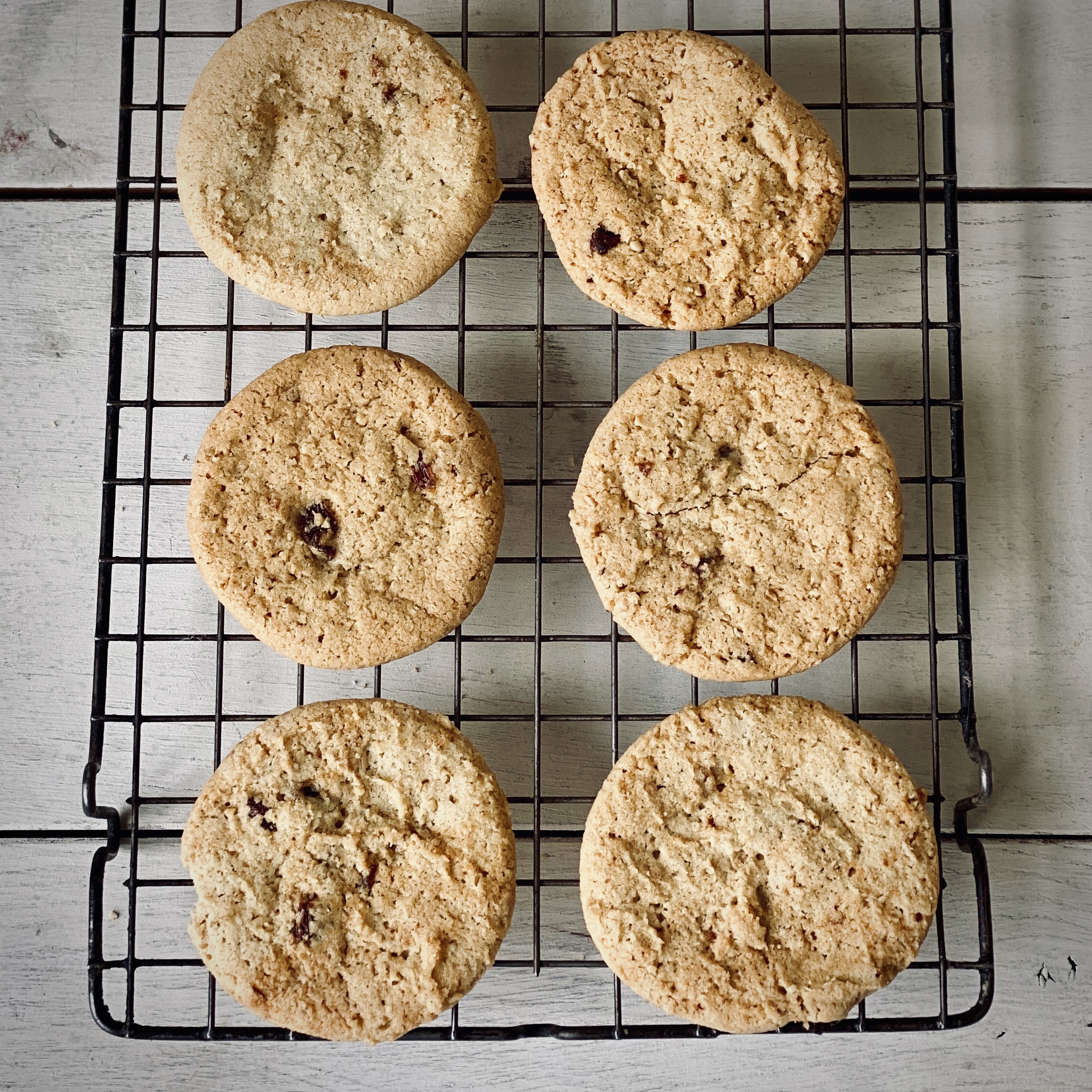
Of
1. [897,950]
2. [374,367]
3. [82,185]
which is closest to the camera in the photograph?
[897,950]

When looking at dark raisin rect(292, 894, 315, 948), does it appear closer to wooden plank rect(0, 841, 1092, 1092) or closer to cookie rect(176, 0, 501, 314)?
wooden plank rect(0, 841, 1092, 1092)

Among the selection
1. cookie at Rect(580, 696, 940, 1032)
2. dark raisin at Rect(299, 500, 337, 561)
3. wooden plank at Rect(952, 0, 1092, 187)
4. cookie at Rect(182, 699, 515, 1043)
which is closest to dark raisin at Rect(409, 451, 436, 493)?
dark raisin at Rect(299, 500, 337, 561)

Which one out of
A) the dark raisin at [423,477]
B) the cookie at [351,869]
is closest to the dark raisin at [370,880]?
the cookie at [351,869]

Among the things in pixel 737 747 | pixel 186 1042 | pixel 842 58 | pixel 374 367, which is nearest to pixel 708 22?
pixel 842 58

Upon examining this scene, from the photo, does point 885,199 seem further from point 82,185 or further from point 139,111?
point 82,185

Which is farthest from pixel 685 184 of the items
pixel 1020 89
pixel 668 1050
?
pixel 668 1050

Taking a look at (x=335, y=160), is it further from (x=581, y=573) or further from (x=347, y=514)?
(x=581, y=573)
